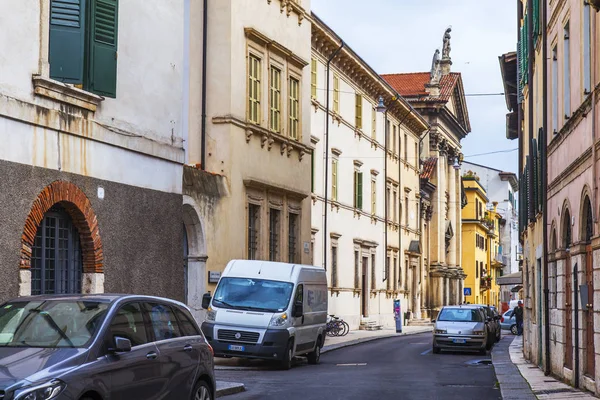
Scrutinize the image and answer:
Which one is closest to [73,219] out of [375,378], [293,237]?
[375,378]

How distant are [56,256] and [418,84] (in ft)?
203

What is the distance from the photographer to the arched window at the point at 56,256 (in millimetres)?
17844

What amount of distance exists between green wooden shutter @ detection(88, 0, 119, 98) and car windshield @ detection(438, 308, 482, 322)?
→ 19.0 meters

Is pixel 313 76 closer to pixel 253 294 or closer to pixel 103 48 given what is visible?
pixel 253 294

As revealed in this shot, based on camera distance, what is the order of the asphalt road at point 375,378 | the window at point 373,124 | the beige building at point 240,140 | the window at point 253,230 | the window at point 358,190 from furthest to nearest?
the window at point 373,124 → the window at point 358,190 → the window at point 253,230 → the beige building at point 240,140 → the asphalt road at point 375,378

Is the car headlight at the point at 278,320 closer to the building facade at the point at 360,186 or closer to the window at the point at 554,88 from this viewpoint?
the window at the point at 554,88

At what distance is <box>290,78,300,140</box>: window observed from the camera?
1363 inches

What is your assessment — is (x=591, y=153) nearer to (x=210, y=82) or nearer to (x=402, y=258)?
(x=210, y=82)

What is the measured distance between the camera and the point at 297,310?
2542cm

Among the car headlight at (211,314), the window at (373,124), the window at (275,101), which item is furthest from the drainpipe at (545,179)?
the window at (373,124)

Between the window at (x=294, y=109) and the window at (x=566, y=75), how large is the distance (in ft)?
46.8

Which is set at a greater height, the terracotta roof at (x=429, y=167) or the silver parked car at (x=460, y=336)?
the terracotta roof at (x=429, y=167)

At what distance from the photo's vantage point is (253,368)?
985 inches

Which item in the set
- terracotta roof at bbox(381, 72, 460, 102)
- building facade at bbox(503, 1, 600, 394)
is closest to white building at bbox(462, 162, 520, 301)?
terracotta roof at bbox(381, 72, 460, 102)
